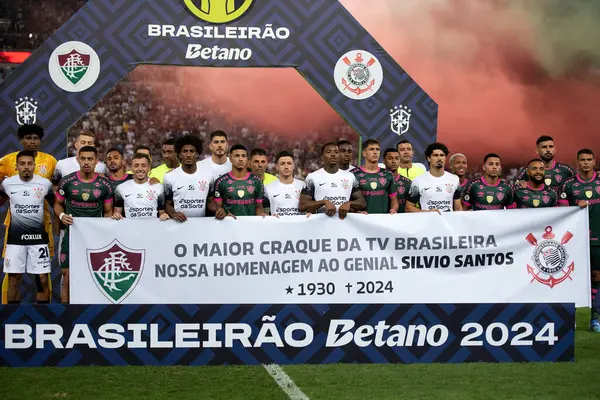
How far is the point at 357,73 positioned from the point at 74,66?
11.2ft

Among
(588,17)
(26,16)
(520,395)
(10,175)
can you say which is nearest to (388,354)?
(520,395)

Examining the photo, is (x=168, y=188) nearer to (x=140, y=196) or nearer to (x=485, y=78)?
(x=140, y=196)

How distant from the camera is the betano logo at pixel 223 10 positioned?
32.3 feet

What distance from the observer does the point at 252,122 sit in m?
28.3

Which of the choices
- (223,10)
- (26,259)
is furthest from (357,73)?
(26,259)

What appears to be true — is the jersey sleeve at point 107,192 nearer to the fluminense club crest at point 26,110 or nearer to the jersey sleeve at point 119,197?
the jersey sleeve at point 119,197

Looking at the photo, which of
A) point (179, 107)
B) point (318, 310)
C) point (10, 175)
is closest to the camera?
point (318, 310)

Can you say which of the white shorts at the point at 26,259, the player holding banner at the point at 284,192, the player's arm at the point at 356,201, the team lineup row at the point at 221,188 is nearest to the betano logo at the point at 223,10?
the team lineup row at the point at 221,188

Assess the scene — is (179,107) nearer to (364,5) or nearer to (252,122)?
(252,122)

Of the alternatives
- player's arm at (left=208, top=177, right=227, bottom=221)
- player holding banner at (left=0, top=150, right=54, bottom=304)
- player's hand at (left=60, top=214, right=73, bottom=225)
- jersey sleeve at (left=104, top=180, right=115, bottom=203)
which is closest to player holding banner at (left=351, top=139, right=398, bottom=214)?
player's arm at (left=208, top=177, right=227, bottom=221)

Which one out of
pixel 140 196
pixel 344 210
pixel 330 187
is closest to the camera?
pixel 344 210

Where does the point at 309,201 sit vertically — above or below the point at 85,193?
below

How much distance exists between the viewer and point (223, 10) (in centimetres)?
987

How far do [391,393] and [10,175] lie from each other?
5.17 m
